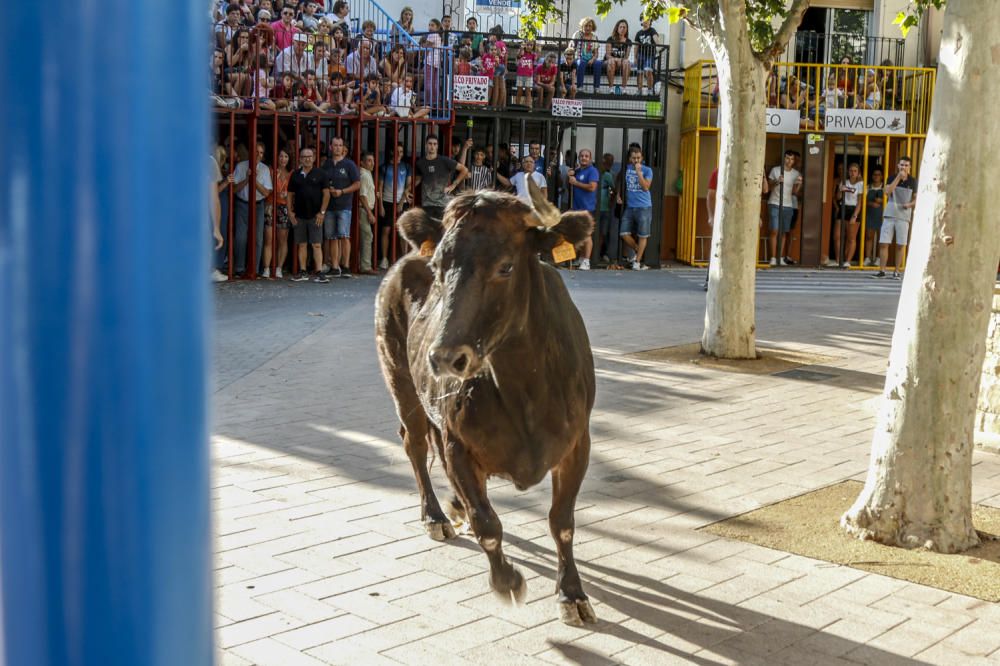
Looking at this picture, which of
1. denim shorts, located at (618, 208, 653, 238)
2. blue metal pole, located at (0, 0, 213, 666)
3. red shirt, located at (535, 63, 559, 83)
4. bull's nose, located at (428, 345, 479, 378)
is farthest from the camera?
red shirt, located at (535, 63, 559, 83)

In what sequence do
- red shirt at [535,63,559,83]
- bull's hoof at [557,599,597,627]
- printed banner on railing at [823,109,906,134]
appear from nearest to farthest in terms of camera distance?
bull's hoof at [557,599,597,627], red shirt at [535,63,559,83], printed banner on railing at [823,109,906,134]

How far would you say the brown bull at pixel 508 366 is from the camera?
15.4 ft

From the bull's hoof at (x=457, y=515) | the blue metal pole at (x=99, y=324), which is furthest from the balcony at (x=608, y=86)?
the blue metal pole at (x=99, y=324)

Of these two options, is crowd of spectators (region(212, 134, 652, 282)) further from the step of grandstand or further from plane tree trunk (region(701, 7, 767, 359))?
plane tree trunk (region(701, 7, 767, 359))

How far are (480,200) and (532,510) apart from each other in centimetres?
249

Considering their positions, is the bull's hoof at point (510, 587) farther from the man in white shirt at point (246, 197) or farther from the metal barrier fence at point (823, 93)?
Answer: the metal barrier fence at point (823, 93)

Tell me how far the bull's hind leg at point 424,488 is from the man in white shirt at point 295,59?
48.8ft

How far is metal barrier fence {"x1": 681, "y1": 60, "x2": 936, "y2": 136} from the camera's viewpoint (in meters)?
25.3

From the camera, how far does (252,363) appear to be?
1182 centimetres

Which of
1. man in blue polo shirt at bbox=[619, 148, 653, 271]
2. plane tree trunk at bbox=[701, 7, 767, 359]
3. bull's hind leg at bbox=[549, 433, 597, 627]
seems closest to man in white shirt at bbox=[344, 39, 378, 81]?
man in blue polo shirt at bbox=[619, 148, 653, 271]

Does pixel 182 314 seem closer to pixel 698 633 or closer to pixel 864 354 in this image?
pixel 698 633

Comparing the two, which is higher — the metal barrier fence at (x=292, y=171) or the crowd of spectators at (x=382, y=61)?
the crowd of spectators at (x=382, y=61)

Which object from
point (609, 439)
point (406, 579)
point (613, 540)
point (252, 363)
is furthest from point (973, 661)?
point (252, 363)

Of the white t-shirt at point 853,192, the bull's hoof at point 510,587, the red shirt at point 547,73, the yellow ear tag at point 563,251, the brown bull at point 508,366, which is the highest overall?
the red shirt at point 547,73
